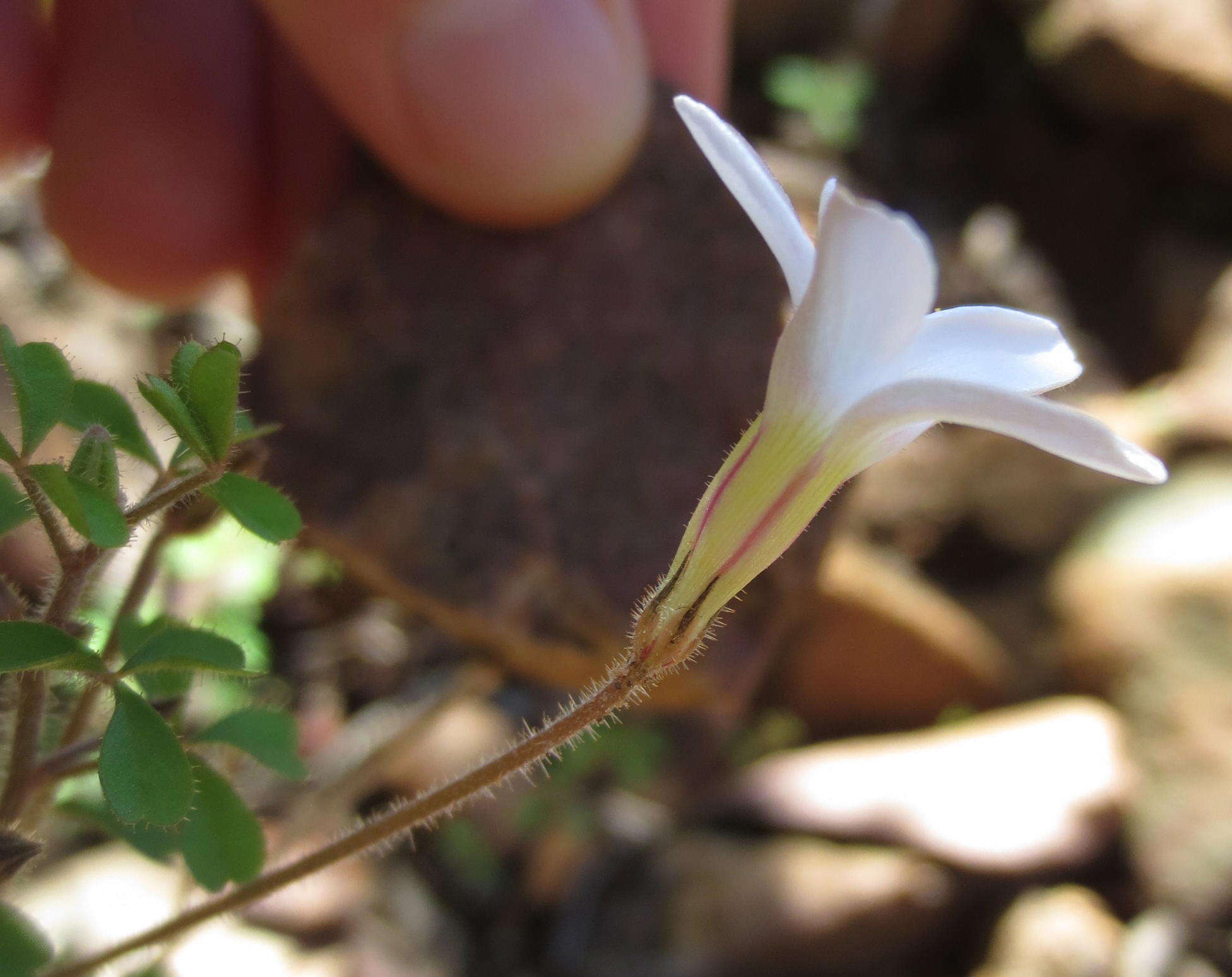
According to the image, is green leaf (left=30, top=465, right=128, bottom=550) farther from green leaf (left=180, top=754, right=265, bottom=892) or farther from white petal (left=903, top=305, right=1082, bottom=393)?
white petal (left=903, top=305, right=1082, bottom=393)

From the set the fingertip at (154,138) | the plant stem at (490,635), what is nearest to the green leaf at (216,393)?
the plant stem at (490,635)

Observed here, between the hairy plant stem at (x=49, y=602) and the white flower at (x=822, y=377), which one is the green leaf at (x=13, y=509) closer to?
the hairy plant stem at (x=49, y=602)

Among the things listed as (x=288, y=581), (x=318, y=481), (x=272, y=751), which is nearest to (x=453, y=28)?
(x=318, y=481)

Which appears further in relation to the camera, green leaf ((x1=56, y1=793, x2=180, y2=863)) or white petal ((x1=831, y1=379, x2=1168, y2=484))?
green leaf ((x1=56, y1=793, x2=180, y2=863))

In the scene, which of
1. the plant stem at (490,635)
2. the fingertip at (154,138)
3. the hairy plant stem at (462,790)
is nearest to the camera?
the hairy plant stem at (462,790)

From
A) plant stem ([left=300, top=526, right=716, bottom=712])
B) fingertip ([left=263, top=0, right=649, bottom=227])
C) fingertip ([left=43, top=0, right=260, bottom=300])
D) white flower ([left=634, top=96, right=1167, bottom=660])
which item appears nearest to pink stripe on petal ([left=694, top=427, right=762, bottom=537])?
white flower ([left=634, top=96, right=1167, bottom=660])

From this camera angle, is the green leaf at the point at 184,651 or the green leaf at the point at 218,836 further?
the green leaf at the point at 218,836

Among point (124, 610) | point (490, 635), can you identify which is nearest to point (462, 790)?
Answer: point (124, 610)
